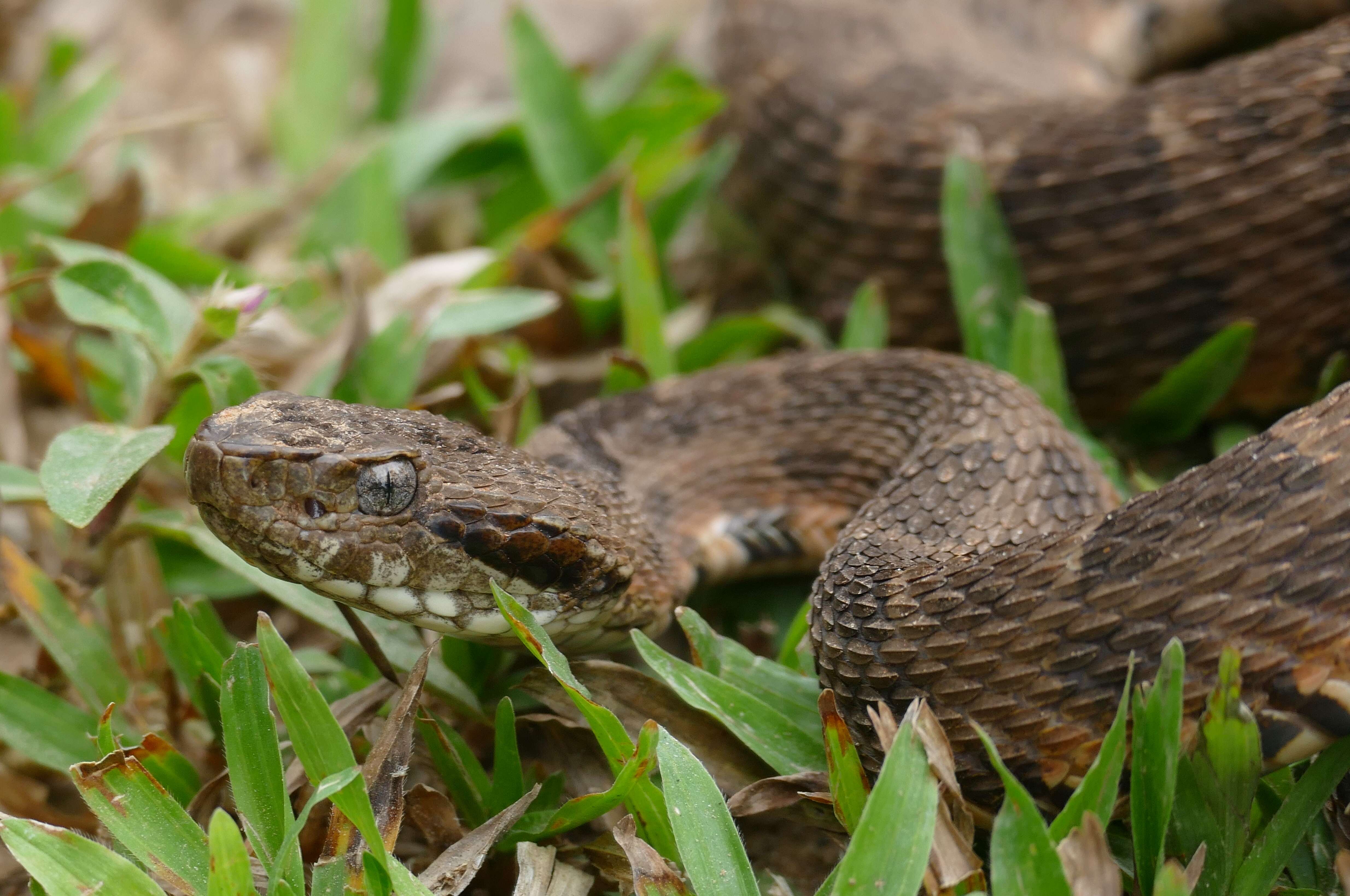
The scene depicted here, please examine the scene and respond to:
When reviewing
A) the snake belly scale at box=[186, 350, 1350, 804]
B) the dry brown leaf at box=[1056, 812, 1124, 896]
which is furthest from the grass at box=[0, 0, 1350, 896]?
the snake belly scale at box=[186, 350, 1350, 804]

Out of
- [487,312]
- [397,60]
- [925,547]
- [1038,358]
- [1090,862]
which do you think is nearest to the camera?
[1090,862]

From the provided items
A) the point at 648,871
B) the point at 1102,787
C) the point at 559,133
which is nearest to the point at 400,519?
the point at 648,871

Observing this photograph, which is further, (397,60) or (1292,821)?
(397,60)

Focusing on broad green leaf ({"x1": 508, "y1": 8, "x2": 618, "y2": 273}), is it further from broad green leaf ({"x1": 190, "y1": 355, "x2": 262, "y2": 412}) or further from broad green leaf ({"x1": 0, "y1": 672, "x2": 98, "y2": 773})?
broad green leaf ({"x1": 0, "y1": 672, "x2": 98, "y2": 773})

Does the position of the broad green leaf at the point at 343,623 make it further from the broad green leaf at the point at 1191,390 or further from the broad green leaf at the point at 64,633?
the broad green leaf at the point at 1191,390

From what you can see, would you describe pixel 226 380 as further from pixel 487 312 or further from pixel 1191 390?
pixel 1191 390

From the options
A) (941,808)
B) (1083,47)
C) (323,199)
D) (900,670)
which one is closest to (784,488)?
(900,670)

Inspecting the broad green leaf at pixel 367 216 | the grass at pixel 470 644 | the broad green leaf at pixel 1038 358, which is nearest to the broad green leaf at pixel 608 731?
the grass at pixel 470 644
